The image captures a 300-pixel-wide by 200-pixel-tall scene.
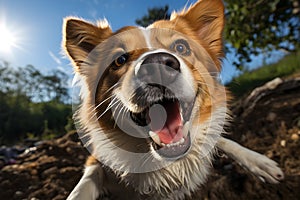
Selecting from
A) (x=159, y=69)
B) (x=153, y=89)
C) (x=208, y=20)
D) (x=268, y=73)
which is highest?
(x=208, y=20)

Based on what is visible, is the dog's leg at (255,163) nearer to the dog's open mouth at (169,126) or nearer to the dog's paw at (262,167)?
the dog's paw at (262,167)

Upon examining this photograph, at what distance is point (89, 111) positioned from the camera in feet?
8.05

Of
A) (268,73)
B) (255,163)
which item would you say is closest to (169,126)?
(255,163)

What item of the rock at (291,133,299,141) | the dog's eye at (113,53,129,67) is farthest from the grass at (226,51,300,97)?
the dog's eye at (113,53,129,67)

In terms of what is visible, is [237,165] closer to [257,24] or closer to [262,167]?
[262,167]

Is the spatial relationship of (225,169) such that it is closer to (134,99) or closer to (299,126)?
(299,126)

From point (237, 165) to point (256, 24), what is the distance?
297cm

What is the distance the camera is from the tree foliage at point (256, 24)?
4625 millimetres

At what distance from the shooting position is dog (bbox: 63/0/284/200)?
1923 mm

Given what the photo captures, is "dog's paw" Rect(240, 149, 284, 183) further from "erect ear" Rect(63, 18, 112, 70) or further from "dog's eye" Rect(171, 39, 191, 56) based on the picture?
"erect ear" Rect(63, 18, 112, 70)

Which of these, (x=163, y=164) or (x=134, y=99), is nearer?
(x=134, y=99)

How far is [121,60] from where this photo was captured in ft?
7.41

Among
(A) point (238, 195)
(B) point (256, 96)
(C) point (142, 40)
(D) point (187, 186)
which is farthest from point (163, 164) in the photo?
(B) point (256, 96)

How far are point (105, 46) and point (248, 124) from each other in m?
2.49
